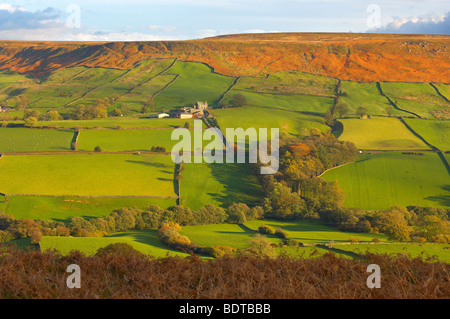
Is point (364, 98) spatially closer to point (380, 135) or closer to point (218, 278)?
point (380, 135)

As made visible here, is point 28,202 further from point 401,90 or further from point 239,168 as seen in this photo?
point 401,90

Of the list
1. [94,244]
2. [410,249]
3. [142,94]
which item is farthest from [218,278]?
[142,94]

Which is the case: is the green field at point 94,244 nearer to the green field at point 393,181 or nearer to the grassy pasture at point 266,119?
the green field at point 393,181


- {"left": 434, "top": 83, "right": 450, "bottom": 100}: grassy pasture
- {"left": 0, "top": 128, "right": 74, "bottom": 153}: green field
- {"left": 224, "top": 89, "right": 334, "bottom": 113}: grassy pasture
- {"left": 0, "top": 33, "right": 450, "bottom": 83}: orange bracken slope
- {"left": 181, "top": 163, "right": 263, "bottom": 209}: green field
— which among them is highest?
{"left": 0, "top": 33, "right": 450, "bottom": 83}: orange bracken slope

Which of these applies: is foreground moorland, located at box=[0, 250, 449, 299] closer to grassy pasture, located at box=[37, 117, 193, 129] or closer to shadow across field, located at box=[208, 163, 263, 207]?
shadow across field, located at box=[208, 163, 263, 207]

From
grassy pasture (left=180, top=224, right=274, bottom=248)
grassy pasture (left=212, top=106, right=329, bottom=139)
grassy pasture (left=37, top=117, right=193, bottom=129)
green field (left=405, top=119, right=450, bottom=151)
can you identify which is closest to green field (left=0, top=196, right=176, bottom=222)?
grassy pasture (left=180, top=224, right=274, bottom=248)

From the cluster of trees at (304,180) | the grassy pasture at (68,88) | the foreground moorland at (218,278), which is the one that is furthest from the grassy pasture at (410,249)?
the grassy pasture at (68,88)
